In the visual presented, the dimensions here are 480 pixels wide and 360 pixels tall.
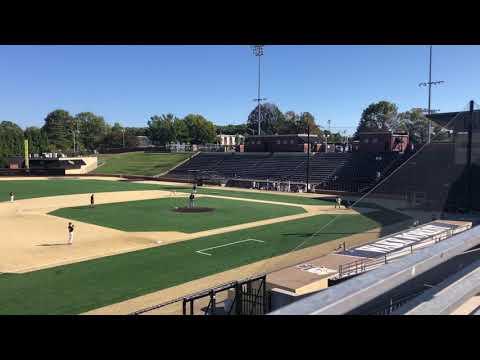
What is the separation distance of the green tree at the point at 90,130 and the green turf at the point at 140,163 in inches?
2161

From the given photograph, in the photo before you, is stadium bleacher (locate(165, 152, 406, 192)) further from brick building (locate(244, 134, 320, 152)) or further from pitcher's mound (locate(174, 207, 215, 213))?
pitcher's mound (locate(174, 207, 215, 213))

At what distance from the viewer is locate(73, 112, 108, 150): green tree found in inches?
5930

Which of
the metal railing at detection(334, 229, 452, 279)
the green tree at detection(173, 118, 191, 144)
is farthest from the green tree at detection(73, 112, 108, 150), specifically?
the metal railing at detection(334, 229, 452, 279)

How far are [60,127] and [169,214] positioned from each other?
136 meters

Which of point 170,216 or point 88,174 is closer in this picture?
point 170,216

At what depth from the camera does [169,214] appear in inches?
1316

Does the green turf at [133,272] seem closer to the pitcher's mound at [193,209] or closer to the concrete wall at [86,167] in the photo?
the pitcher's mound at [193,209]

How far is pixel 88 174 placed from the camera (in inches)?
3162

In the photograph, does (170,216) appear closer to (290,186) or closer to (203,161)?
(290,186)

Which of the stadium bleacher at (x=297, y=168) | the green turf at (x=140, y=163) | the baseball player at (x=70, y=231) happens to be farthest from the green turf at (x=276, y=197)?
the green turf at (x=140, y=163)

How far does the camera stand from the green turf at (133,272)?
1423 centimetres
